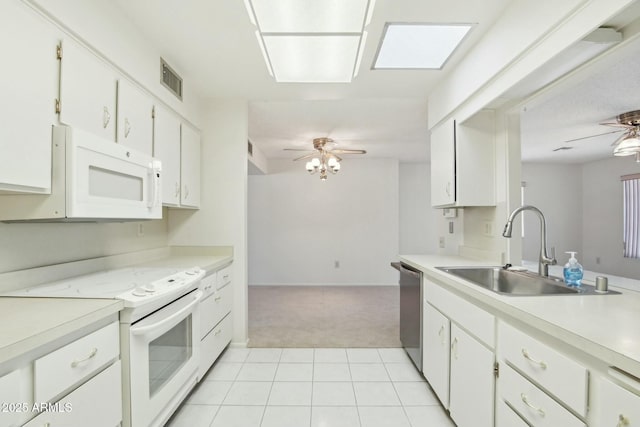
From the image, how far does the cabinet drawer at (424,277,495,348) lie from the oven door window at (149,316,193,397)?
1591 mm

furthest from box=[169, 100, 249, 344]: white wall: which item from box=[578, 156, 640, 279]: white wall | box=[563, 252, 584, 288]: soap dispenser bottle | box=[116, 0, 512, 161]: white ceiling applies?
box=[578, 156, 640, 279]: white wall

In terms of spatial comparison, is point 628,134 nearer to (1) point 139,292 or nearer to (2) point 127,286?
(1) point 139,292

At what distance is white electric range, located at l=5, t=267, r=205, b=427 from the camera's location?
128 centimetres

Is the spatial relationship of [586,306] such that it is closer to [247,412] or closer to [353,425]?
[353,425]

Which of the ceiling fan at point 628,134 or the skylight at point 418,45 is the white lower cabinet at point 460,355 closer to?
the ceiling fan at point 628,134

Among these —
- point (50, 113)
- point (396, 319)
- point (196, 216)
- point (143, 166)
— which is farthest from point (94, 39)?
point (396, 319)

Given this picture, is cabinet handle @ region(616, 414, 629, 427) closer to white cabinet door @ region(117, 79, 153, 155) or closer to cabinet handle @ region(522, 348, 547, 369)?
cabinet handle @ region(522, 348, 547, 369)

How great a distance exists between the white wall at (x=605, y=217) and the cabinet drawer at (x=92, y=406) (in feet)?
7.49

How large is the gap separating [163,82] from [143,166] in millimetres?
812

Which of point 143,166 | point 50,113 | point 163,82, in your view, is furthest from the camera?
point 163,82

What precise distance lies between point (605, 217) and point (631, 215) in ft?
0.40

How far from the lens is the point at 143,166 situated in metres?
1.72

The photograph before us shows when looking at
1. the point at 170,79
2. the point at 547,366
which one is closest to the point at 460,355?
the point at 547,366

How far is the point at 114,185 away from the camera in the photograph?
4.92 ft
